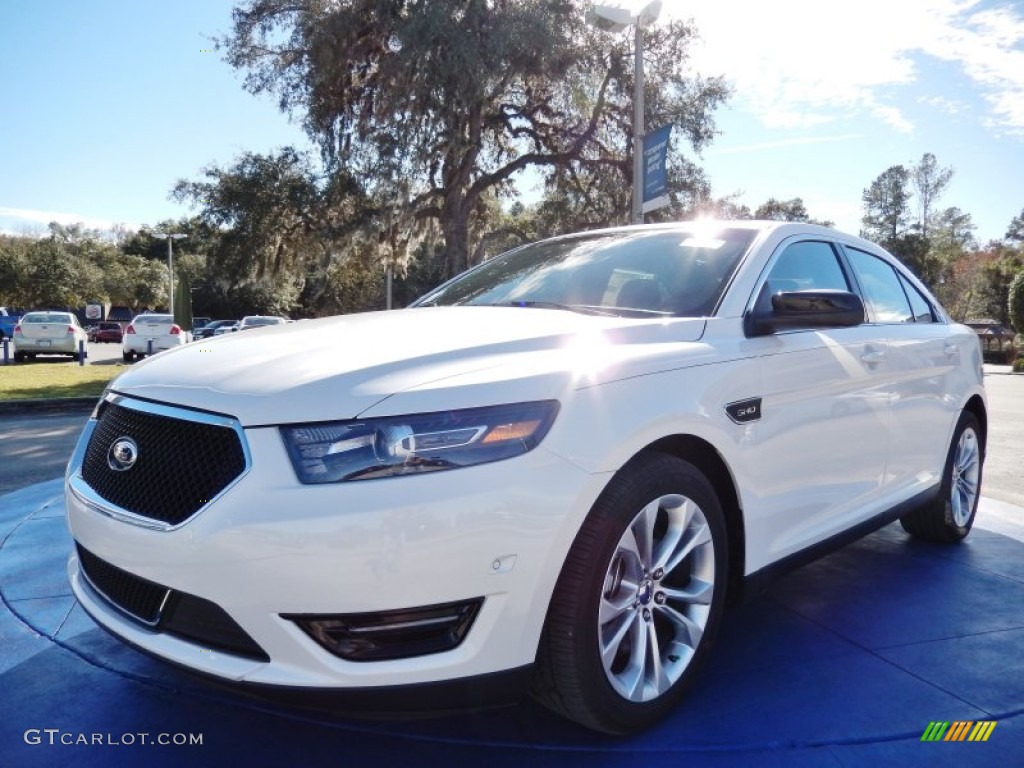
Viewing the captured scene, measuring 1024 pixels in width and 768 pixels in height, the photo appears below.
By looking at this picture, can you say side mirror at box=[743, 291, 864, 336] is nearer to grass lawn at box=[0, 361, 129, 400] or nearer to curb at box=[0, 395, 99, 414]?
curb at box=[0, 395, 99, 414]

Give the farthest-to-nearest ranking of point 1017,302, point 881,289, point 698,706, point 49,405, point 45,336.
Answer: point 1017,302 < point 45,336 < point 49,405 < point 881,289 < point 698,706

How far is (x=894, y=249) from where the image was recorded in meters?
62.8

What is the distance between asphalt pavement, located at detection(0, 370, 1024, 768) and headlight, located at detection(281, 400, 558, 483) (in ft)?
2.31

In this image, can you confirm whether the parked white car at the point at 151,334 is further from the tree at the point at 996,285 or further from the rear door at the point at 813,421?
the tree at the point at 996,285

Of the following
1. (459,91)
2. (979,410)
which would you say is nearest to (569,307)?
(979,410)

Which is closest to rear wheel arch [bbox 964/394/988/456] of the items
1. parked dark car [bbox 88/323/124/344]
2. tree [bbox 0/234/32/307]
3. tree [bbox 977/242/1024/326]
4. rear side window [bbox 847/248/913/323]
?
rear side window [bbox 847/248/913/323]

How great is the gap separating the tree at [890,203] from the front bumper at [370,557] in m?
70.4

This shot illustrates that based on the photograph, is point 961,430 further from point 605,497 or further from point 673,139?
point 673,139

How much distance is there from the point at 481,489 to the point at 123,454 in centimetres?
110

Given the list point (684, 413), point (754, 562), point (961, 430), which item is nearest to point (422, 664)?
point (684, 413)

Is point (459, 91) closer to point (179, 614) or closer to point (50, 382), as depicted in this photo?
point (50, 382)

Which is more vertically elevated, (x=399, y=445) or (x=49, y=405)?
(x=399, y=445)

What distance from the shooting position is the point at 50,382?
47.5ft

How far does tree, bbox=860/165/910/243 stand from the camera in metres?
64.2
